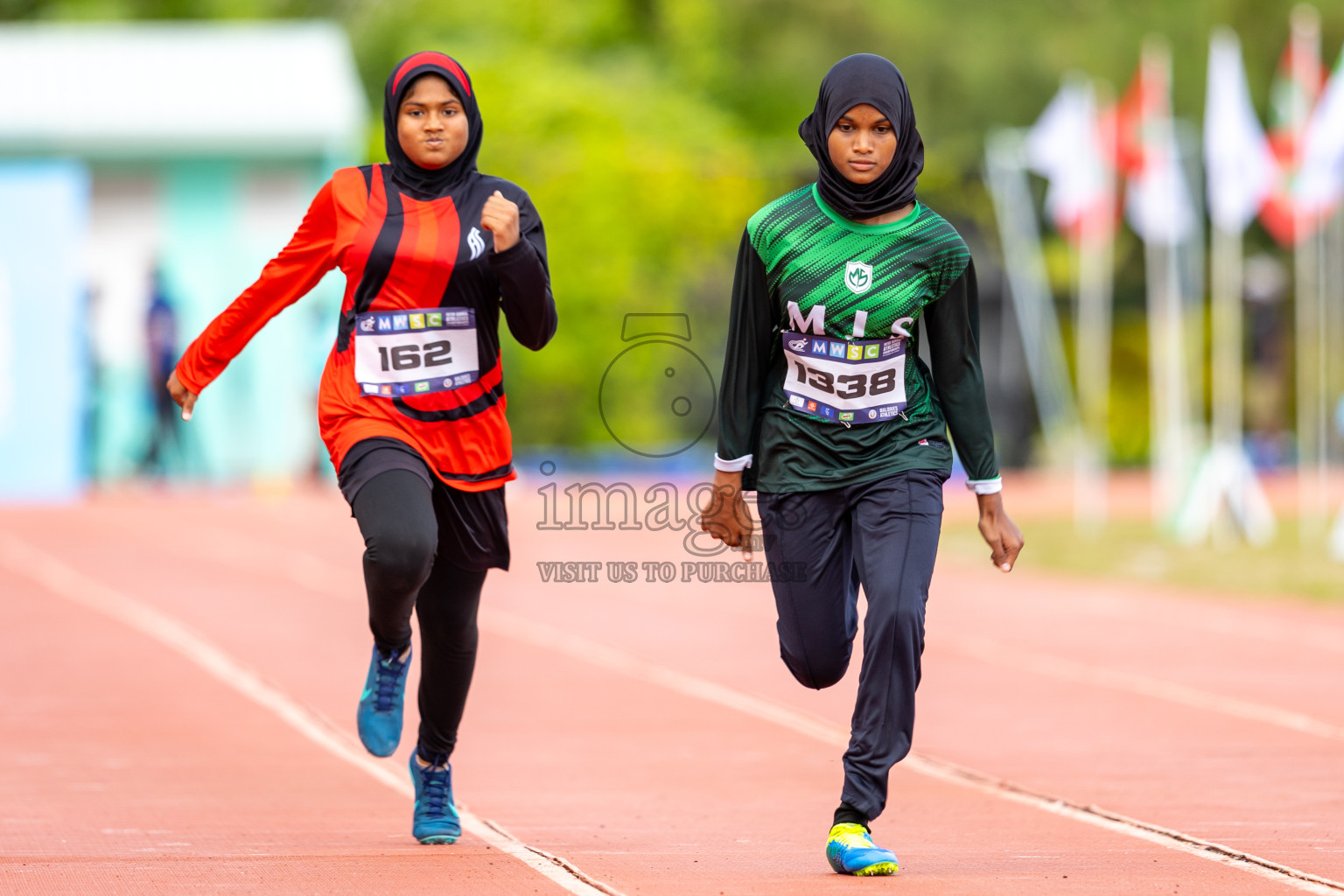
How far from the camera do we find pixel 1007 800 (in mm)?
7445

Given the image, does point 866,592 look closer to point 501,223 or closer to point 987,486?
point 987,486

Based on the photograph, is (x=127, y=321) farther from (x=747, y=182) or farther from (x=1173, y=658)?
(x=1173, y=658)

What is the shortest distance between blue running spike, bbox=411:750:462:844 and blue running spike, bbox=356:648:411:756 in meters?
0.16

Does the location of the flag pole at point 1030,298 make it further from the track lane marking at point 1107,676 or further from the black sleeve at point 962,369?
the black sleeve at point 962,369

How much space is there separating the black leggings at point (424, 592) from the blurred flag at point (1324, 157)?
15788mm

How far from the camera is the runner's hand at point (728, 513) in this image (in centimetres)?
623

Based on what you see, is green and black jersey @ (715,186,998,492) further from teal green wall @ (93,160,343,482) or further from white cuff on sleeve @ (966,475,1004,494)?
teal green wall @ (93,160,343,482)

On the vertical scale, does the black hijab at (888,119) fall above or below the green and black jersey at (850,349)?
above

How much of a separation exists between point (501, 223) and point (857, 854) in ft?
6.41

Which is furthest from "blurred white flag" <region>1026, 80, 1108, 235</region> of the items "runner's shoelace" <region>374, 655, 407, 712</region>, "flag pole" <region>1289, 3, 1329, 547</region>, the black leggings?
"runner's shoelace" <region>374, 655, 407, 712</region>

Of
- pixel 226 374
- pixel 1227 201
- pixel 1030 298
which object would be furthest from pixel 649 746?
pixel 1030 298

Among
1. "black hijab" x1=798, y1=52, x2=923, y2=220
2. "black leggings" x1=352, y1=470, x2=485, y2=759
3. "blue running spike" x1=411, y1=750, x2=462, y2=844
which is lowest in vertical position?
"blue running spike" x1=411, y1=750, x2=462, y2=844

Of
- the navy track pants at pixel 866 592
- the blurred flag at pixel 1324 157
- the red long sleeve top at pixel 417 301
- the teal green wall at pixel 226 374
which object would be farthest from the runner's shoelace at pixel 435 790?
the teal green wall at pixel 226 374

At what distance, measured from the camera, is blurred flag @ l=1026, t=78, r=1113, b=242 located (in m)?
23.5
